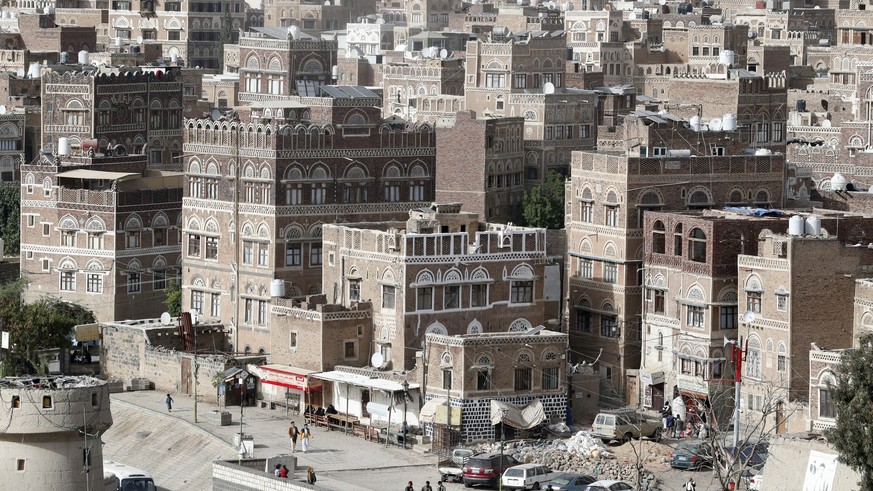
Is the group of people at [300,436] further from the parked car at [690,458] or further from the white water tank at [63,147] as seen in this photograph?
the white water tank at [63,147]

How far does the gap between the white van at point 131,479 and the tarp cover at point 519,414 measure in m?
13.4

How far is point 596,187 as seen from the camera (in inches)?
4328

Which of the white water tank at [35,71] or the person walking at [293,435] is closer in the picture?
the person walking at [293,435]

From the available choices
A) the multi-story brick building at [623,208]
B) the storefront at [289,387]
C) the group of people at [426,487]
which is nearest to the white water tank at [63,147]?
the storefront at [289,387]

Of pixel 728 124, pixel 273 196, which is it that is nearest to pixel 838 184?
pixel 728 124

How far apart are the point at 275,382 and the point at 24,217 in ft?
82.5

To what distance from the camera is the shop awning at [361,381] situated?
99.2 metres

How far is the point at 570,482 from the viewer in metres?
88.3

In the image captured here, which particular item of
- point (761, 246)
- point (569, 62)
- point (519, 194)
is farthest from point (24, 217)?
point (569, 62)

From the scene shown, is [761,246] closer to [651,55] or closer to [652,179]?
[652,179]

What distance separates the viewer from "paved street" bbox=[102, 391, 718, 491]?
301ft

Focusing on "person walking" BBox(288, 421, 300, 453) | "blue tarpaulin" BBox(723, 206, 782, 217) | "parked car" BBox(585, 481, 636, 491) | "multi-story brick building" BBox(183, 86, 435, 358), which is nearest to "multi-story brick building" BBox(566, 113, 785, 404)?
"blue tarpaulin" BBox(723, 206, 782, 217)

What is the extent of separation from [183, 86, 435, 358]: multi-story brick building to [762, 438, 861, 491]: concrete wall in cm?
3142

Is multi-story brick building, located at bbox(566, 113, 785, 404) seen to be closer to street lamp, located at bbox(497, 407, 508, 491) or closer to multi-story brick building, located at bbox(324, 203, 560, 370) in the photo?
multi-story brick building, located at bbox(324, 203, 560, 370)
